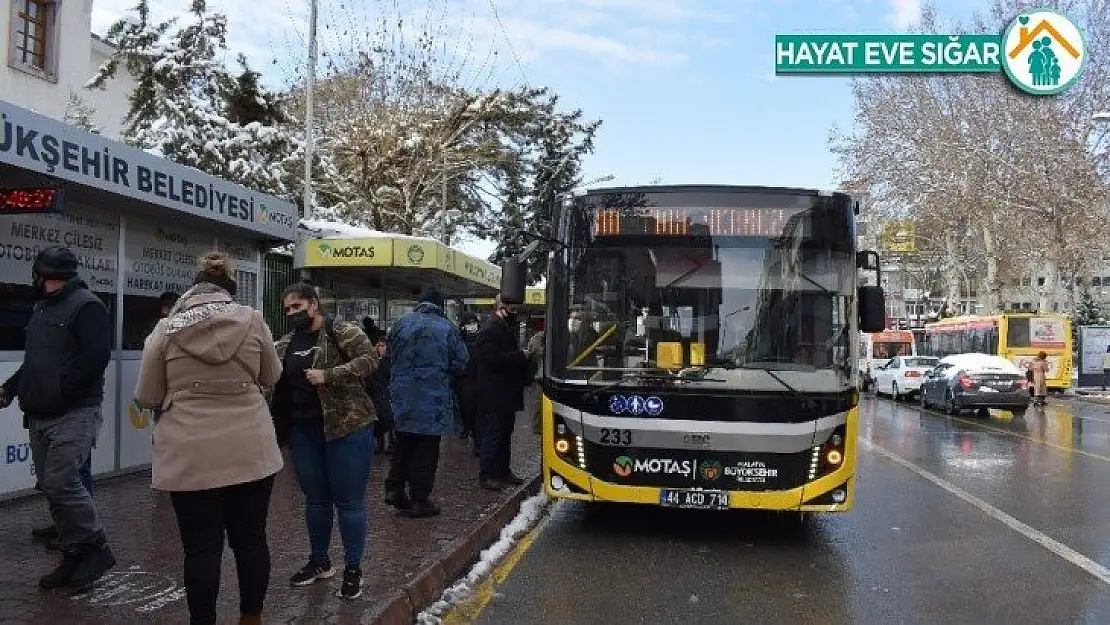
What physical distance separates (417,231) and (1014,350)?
21.2 meters

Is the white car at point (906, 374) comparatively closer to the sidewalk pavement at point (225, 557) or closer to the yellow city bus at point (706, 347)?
the yellow city bus at point (706, 347)

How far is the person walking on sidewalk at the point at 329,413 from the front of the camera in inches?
200

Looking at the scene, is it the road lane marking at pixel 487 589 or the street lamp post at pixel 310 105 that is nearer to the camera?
the road lane marking at pixel 487 589

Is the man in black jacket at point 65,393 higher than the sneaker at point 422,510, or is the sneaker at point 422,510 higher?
the man in black jacket at point 65,393

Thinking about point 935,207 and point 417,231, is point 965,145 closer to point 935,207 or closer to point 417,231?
point 935,207

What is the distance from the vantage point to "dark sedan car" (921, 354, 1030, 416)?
22594mm

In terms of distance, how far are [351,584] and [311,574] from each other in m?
0.42

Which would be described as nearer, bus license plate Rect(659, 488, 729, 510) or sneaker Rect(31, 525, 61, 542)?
sneaker Rect(31, 525, 61, 542)

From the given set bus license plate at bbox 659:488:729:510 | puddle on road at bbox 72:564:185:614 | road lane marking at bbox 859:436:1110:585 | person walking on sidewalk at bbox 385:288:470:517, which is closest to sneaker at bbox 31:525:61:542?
puddle on road at bbox 72:564:185:614

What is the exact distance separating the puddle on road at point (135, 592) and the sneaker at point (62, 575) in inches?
5.8

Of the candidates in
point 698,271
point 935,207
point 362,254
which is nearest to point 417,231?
point 362,254

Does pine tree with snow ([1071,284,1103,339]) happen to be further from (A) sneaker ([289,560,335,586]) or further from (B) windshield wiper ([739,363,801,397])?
(A) sneaker ([289,560,335,586])

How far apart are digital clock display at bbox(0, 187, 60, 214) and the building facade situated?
1717 centimetres

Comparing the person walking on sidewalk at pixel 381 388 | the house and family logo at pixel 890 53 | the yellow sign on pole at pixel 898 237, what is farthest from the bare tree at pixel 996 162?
the person walking on sidewalk at pixel 381 388
